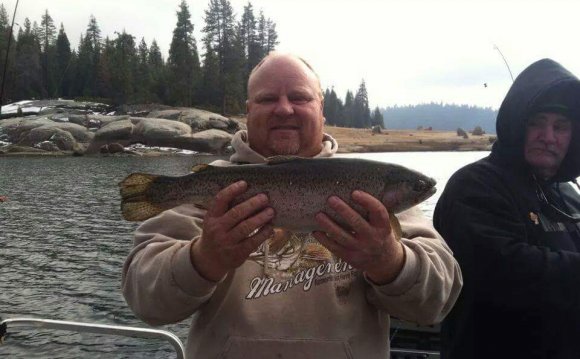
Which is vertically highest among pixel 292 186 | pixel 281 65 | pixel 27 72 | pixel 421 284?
pixel 27 72

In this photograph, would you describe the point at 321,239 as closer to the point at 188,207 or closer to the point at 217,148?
the point at 188,207

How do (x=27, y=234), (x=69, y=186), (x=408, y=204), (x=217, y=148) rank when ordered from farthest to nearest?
(x=217, y=148) → (x=69, y=186) → (x=27, y=234) → (x=408, y=204)

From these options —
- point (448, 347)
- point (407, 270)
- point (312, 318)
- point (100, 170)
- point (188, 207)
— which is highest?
point (188, 207)

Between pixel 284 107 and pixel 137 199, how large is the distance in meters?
1.08

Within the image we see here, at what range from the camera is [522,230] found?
3.85 meters

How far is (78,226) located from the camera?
2130cm

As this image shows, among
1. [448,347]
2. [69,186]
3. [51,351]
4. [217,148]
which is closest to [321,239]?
[448,347]

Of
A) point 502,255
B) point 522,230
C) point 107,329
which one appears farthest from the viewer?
point 107,329

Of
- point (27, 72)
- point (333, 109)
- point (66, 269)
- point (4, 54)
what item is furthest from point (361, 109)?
point (66, 269)

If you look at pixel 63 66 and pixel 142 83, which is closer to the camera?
pixel 142 83

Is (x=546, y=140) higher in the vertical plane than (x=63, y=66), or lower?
lower

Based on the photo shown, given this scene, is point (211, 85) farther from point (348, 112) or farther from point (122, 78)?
point (348, 112)

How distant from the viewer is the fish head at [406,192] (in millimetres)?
3053

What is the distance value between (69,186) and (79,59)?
Answer: 82.0 meters
